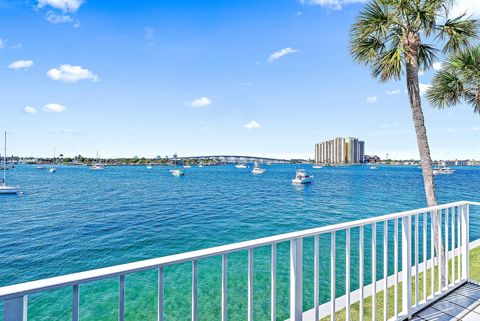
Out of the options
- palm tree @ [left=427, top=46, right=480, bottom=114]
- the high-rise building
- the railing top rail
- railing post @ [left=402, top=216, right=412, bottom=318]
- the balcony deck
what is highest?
the high-rise building

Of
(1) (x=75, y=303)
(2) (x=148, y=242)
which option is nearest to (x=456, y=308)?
(1) (x=75, y=303)

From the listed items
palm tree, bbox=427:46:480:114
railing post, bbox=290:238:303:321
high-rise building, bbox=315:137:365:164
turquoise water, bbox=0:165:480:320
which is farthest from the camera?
high-rise building, bbox=315:137:365:164

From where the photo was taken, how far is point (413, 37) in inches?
188

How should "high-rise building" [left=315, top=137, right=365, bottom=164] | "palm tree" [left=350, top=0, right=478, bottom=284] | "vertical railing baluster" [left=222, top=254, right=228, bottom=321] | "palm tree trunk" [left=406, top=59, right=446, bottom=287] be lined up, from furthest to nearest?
1. "high-rise building" [left=315, top=137, right=365, bottom=164]
2. "palm tree trunk" [left=406, top=59, right=446, bottom=287]
3. "palm tree" [left=350, top=0, right=478, bottom=284]
4. "vertical railing baluster" [left=222, top=254, right=228, bottom=321]

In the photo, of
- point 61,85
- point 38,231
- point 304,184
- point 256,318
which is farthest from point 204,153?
point 256,318

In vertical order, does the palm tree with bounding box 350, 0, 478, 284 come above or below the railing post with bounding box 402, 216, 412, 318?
above

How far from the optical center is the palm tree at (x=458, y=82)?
5.77 metres

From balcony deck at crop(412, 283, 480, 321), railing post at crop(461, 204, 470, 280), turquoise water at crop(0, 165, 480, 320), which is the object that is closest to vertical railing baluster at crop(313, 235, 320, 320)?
balcony deck at crop(412, 283, 480, 321)

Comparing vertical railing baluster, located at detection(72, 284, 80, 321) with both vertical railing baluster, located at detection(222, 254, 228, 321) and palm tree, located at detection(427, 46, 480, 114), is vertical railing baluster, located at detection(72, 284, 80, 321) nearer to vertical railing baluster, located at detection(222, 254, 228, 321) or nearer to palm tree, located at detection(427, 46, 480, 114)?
vertical railing baluster, located at detection(222, 254, 228, 321)

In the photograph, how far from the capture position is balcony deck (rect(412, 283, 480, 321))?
2432 millimetres

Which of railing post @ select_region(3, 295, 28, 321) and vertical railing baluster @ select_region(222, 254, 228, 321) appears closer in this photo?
railing post @ select_region(3, 295, 28, 321)

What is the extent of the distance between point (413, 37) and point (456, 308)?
4.70 meters

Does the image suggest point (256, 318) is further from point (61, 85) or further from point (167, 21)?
point (61, 85)

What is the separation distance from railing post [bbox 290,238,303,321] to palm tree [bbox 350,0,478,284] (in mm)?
4380
